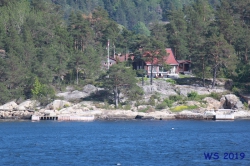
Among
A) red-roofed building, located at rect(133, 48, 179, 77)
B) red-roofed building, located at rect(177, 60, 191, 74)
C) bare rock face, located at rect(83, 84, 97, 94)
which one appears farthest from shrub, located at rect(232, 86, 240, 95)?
bare rock face, located at rect(83, 84, 97, 94)

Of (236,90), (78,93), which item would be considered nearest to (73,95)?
(78,93)

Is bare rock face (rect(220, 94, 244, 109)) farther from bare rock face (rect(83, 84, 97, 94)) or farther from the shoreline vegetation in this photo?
bare rock face (rect(83, 84, 97, 94))

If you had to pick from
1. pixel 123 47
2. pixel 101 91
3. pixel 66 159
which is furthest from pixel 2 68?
pixel 66 159

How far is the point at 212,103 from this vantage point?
81438mm

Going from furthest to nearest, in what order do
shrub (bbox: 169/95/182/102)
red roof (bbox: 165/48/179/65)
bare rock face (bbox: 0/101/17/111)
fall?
red roof (bbox: 165/48/179/65), shrub (bbox: 169/95/182/102), bare rock face (bbox: 0/101/17/111)

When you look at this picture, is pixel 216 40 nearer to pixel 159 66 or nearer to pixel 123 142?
pixel 159 66

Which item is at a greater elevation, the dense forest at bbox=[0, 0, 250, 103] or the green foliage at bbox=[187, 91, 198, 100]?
the dense forest at bbox=[0, 0, 250, 103]

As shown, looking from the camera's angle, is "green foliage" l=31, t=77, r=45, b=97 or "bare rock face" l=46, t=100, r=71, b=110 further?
"green foliage" l=31, t=77, r=45, b=97

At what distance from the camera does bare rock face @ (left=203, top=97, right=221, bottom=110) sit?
81050mm

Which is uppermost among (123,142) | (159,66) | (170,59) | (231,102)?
(170,59)

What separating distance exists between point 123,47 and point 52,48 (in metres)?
18.0

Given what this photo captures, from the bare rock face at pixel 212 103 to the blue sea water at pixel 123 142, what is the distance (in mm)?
4127

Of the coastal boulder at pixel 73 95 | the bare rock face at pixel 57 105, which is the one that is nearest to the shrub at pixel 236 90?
the coastal boulder at pixel 73 95

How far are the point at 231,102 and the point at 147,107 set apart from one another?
9.70 m
